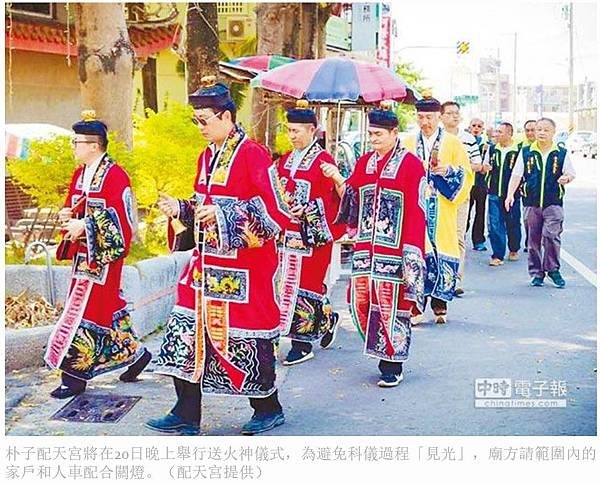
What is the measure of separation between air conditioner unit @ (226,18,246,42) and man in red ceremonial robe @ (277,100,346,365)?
7.60m

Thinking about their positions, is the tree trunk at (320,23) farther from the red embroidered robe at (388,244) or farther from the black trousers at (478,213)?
the red embroidered robe at (388,244)

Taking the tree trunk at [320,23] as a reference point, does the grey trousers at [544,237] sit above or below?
below

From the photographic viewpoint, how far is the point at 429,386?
16.7 ft

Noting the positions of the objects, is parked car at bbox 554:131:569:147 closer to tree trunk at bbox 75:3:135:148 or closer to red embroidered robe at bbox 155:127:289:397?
tree trunk at bbox 75:3:135:148

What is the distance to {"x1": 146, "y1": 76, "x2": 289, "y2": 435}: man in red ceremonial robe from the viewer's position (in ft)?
13.5

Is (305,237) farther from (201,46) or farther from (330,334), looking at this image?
(201,46)

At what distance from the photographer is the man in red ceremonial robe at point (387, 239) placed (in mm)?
5000

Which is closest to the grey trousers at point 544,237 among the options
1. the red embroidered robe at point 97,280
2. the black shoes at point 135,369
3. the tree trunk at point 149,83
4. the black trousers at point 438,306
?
the black trousers at point 438,306

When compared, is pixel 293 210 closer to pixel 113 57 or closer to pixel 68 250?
pixel 68 250

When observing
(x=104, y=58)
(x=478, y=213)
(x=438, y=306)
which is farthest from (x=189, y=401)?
(x=478, y=213)

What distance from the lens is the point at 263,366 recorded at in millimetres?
4273

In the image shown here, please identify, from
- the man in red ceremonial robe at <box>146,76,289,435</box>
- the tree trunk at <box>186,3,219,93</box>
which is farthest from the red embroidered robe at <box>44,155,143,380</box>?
the tree trunk at <box>186,3,219,93</box>

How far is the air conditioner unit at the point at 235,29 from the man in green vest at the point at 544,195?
5.85 metres
